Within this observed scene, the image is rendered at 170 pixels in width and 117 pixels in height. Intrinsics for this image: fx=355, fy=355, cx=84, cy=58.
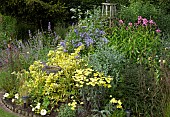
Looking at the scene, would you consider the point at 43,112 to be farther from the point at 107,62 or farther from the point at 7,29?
the point at 7,29

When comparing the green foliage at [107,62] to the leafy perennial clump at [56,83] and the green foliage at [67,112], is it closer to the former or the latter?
the leafy perennial clump at [56,83]

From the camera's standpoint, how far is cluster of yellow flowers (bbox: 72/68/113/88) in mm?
4770

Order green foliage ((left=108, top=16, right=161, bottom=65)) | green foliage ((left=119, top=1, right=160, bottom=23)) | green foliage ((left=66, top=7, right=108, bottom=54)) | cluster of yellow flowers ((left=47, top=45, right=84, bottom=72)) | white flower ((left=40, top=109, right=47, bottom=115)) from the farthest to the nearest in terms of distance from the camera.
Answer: green foliage ((left=119, top=1, right=160, bottom=23)) < green foliage ((left=66, top=7, right=108, bottom=54)) < green foliage ((left=108, top=16, right=161, bottom=65)) < cluster of yellow flowers ((left=47, top=45, right=84, bottom=72)) < white flower ((left=40, top=109, right=47, bottom=115))

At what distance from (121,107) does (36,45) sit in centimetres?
379

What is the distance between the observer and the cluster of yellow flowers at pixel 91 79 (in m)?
4.77

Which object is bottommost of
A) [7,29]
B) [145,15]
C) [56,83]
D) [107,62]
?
[7,29]

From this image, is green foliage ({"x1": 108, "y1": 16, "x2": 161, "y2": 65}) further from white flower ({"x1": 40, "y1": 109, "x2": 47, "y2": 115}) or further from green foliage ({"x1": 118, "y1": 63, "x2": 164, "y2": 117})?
white flower ({"x1": 40, "y1": 109, "x2": 47, "y2": 115})

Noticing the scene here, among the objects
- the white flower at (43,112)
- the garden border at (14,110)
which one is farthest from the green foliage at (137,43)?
the garden border at (14,110)

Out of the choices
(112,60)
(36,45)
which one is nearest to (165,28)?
(36,45)

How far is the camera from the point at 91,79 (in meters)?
4.81

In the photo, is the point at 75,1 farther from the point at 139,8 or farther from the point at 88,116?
the point at 88,116

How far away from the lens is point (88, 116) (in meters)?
4.93

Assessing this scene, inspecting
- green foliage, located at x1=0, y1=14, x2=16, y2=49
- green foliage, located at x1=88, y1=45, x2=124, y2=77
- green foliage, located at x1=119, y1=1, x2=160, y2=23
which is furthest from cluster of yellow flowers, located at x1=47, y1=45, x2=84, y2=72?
green foliage, located at x1=0, y1=14, x2=16, y2=49

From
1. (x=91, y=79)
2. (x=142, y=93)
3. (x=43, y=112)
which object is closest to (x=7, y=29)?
(x=43, y=112)
